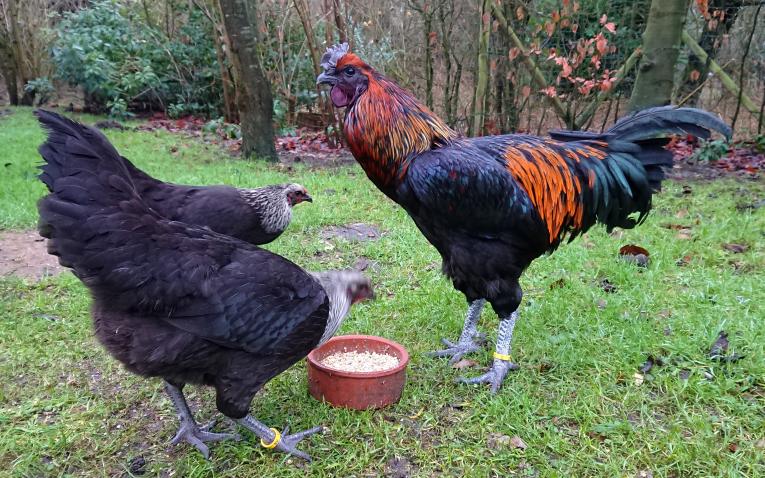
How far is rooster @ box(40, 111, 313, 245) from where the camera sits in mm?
4227

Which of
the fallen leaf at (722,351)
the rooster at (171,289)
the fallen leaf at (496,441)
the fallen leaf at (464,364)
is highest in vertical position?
the rooster at (171,289)

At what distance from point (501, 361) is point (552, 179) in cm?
132

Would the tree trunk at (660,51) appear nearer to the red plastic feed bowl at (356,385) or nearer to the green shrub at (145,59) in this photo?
the red plastic feed bowl at (356,385)

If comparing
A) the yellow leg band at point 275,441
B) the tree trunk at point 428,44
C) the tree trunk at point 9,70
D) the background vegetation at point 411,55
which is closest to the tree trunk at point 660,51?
the background vegetation at point 411,55

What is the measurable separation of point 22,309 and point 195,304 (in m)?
2.77

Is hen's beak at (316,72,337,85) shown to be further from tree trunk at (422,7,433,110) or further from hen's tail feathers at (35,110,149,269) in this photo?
tree trunk at (422,7,433,110)

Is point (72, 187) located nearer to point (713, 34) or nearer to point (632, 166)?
point (632, 166)

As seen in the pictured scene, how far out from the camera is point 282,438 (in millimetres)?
3066

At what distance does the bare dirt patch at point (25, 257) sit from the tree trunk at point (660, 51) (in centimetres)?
785

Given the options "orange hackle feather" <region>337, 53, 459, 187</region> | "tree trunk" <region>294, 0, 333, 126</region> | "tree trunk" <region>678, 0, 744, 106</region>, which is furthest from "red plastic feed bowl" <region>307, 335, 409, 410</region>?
"tree trunk" <region>678, 0, 744, 106</region>

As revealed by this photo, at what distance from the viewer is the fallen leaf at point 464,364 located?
12.9ft

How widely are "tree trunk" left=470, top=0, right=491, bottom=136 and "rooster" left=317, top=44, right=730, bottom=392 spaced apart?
17.9ft

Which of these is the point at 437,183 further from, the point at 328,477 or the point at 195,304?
the point at 328,477

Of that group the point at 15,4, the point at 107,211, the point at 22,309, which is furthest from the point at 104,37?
the point at 107,211
